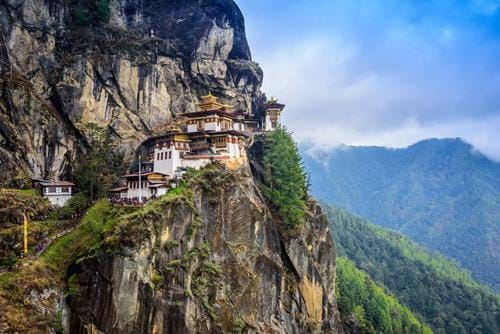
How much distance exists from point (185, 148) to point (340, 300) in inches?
1736

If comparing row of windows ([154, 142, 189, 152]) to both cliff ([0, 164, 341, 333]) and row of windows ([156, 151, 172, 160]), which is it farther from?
cliff ([0, 164, 341, 333])

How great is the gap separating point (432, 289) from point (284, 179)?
365 ft

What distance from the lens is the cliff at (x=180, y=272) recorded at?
132 feet

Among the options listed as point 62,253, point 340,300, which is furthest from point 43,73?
point 340,300

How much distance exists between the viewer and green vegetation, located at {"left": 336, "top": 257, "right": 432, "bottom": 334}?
8844 cm

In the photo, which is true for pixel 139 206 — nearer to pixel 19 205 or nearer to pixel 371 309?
pixel 19 205

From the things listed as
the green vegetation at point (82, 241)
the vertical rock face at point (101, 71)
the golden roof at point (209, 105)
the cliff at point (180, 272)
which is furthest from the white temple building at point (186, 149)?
the green vegetation at point (82, 241)

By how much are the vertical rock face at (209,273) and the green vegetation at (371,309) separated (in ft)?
63.9

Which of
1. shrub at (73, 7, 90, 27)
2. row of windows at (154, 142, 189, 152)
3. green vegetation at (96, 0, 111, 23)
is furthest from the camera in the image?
green vegetation at (96, 0, 111, 23)

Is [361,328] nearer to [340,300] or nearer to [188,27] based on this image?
[340,300]

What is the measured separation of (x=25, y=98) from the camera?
190ft

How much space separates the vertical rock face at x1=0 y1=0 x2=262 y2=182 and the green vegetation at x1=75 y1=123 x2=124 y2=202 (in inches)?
62.1

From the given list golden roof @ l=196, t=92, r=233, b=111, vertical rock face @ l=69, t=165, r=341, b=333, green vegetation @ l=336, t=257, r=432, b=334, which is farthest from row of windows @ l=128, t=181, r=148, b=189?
green vegetation @ l=336, t=257, r=432, b=334

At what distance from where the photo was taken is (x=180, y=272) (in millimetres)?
45531
